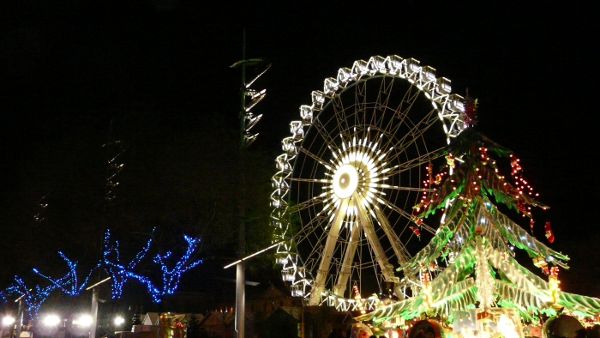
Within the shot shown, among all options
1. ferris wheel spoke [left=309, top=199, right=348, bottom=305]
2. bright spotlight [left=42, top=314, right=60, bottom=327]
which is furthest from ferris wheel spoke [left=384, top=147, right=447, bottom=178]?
bright spotlight [left=42, top=314, right=60, bottom=327]

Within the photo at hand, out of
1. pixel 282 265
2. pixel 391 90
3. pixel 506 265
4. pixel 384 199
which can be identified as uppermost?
pixel 391 90

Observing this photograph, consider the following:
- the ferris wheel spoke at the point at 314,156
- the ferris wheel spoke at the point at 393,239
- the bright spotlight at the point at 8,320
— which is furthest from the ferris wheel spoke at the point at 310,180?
the bright spotlight at the point at 8,320

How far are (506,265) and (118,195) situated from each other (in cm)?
1684

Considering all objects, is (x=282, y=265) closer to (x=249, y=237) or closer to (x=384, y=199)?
(x=249, y=237)

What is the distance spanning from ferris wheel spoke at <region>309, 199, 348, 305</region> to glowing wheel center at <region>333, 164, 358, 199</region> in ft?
1.47

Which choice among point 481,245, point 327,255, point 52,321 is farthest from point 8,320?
point 481,245

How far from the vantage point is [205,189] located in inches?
931

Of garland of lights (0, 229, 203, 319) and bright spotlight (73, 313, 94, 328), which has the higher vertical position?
garland of lights (0, 229, 203, 319)

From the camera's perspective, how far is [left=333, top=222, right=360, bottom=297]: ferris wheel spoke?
1035 inches

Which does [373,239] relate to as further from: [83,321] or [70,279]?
[83,321]

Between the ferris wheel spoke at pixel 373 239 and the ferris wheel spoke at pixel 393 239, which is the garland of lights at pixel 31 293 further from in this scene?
the ferris wheel spoke at pixel 393 239

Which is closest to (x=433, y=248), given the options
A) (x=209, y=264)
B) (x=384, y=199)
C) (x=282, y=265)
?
(x=384, y=199)

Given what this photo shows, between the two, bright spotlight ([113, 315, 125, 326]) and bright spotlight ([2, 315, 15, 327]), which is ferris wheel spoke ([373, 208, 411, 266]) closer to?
bright spotlight ([113, 315, 125, 326])

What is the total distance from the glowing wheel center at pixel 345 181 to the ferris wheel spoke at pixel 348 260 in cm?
164
